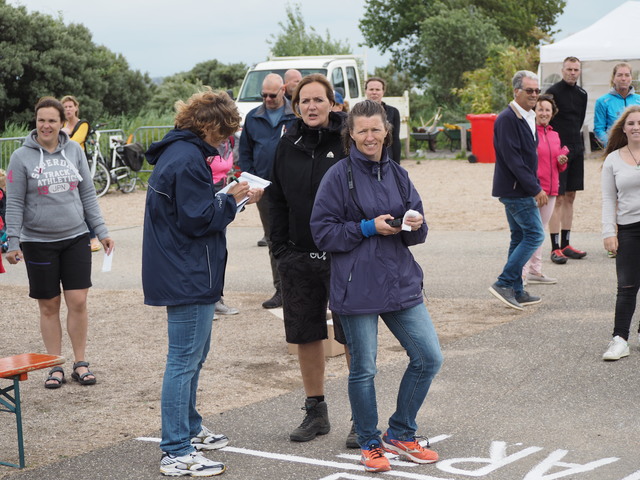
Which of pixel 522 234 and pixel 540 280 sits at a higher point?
pixel 522 234

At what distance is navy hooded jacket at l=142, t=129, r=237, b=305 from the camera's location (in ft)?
15.7

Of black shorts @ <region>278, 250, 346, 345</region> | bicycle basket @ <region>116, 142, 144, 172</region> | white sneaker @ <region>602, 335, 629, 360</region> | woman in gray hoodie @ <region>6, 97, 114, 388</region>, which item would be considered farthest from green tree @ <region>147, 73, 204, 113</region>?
black shorts @ <region>278, 250, 346, 345</region>

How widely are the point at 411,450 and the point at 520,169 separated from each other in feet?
13.4

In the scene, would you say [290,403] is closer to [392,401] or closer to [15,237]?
[392,401]

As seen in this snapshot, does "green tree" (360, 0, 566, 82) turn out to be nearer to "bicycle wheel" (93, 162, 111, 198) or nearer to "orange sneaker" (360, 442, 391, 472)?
"bicycle wheel" (93, 162, 111, 198)

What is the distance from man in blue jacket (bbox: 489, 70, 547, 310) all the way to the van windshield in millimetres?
13753

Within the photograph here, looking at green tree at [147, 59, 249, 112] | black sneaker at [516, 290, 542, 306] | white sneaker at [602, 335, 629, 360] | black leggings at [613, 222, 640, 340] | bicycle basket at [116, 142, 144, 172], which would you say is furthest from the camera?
green tree at [147, 59, 249, 112]

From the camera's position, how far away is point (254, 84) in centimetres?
2267

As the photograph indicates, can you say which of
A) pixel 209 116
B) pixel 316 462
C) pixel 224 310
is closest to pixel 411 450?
pixel 316 462

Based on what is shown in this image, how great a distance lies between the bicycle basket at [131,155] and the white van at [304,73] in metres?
3.03

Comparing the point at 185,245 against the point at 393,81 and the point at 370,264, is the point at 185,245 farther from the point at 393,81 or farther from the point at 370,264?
the point at 393,81

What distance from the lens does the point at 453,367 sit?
689 cm

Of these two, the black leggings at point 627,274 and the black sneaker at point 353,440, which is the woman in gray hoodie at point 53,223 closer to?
the black sneaker at point 353,440

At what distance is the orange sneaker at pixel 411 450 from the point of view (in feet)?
16.3
